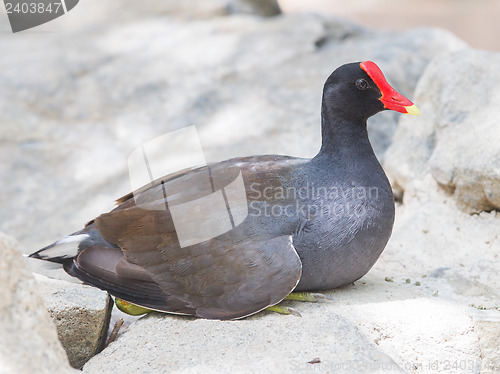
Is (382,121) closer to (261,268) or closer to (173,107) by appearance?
(173,107)

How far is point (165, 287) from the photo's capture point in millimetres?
3055

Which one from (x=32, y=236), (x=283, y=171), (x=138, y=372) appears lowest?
(x=32, y=236)

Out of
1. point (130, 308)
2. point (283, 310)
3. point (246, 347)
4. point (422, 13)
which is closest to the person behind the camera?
point (246, 347)

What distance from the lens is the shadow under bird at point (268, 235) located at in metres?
2.96

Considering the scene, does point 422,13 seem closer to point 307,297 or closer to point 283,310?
point 307,297

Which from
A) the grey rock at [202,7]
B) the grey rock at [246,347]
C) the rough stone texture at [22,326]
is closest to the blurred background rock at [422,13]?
the grey rock at [202,7]

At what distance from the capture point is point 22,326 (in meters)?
1.96

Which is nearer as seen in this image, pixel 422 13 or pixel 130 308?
pixel 130 308

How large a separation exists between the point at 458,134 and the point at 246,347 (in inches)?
85.3

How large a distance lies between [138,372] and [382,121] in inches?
129

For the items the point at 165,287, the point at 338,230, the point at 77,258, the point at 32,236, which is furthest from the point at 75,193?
the point at 338,230

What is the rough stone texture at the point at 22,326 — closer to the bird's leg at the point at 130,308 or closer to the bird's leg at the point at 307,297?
the bird's leg at the point at 130,308

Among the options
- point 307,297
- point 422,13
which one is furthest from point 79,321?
point 422,13

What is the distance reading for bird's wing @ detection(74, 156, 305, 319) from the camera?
2928mm
